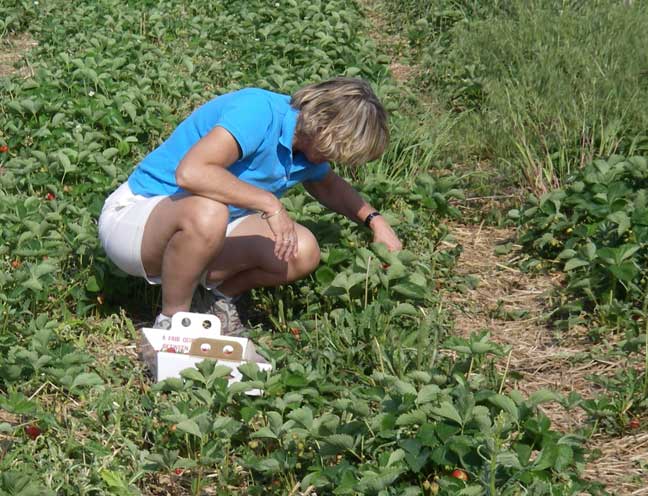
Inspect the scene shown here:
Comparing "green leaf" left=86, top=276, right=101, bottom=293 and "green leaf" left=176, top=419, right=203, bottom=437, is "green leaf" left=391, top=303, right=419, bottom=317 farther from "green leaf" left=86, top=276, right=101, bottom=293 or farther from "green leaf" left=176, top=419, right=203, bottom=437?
"green leaf" left=86, top=276, right=101, bottom=293

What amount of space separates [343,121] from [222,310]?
79 cm

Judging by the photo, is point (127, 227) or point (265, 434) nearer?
point (265, 434)

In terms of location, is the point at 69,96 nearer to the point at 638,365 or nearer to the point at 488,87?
the point at 488,87

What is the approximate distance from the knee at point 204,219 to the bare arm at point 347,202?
1.90ft

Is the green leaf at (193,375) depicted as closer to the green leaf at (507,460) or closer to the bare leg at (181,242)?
the bare leg at (181,242)

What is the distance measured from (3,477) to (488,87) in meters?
3.47

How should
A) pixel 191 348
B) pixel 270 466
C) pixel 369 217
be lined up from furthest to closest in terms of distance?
pixel 369 217 → pixel 191 348 → pixel 270 466

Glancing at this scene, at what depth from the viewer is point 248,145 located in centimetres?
344

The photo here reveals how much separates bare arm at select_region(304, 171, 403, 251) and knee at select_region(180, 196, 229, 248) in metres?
0.58

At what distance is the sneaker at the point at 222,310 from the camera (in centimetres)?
374

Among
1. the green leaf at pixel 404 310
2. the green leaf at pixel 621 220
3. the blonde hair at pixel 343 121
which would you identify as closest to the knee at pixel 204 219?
the blonde hair at pixel 343 121

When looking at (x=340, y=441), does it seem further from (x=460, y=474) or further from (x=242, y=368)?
(x=242, y=368)

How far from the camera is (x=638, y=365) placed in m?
3.46

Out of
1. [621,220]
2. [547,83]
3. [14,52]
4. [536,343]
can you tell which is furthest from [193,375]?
[14,52]
